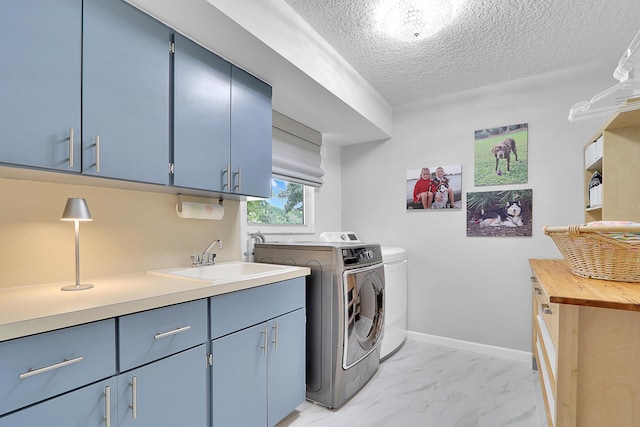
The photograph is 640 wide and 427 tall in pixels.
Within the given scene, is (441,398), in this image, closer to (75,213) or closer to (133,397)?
(133,397)

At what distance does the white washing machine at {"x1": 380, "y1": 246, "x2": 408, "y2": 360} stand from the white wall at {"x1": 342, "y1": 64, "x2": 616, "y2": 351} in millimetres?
185

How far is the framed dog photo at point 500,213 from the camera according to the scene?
105 inches

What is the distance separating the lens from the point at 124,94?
4.32 feet

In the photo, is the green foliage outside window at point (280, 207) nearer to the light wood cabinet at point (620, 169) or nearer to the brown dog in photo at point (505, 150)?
the brown dog in photo at point (505, 150)

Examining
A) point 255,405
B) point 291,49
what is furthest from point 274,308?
point 291,49

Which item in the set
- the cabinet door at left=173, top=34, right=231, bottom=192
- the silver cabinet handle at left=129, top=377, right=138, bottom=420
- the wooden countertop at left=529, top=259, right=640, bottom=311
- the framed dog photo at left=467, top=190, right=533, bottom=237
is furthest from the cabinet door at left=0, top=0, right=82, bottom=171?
the framed dog photo at left=467, top=190, right=533, bottom=237

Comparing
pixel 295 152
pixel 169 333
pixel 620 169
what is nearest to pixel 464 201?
Result: pixel 620 169

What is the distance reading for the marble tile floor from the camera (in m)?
1.88

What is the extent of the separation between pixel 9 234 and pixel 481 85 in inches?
134

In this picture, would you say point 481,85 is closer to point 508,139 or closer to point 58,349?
point 508,139

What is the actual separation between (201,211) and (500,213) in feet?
8.22

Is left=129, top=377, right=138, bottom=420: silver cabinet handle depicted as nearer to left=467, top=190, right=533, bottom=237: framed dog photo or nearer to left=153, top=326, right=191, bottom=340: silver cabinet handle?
left=153, top=326, right=191, bottom=340: silver cabinet handle

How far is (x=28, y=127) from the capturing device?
3.43ft

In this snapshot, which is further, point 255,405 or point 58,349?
point 255,405
